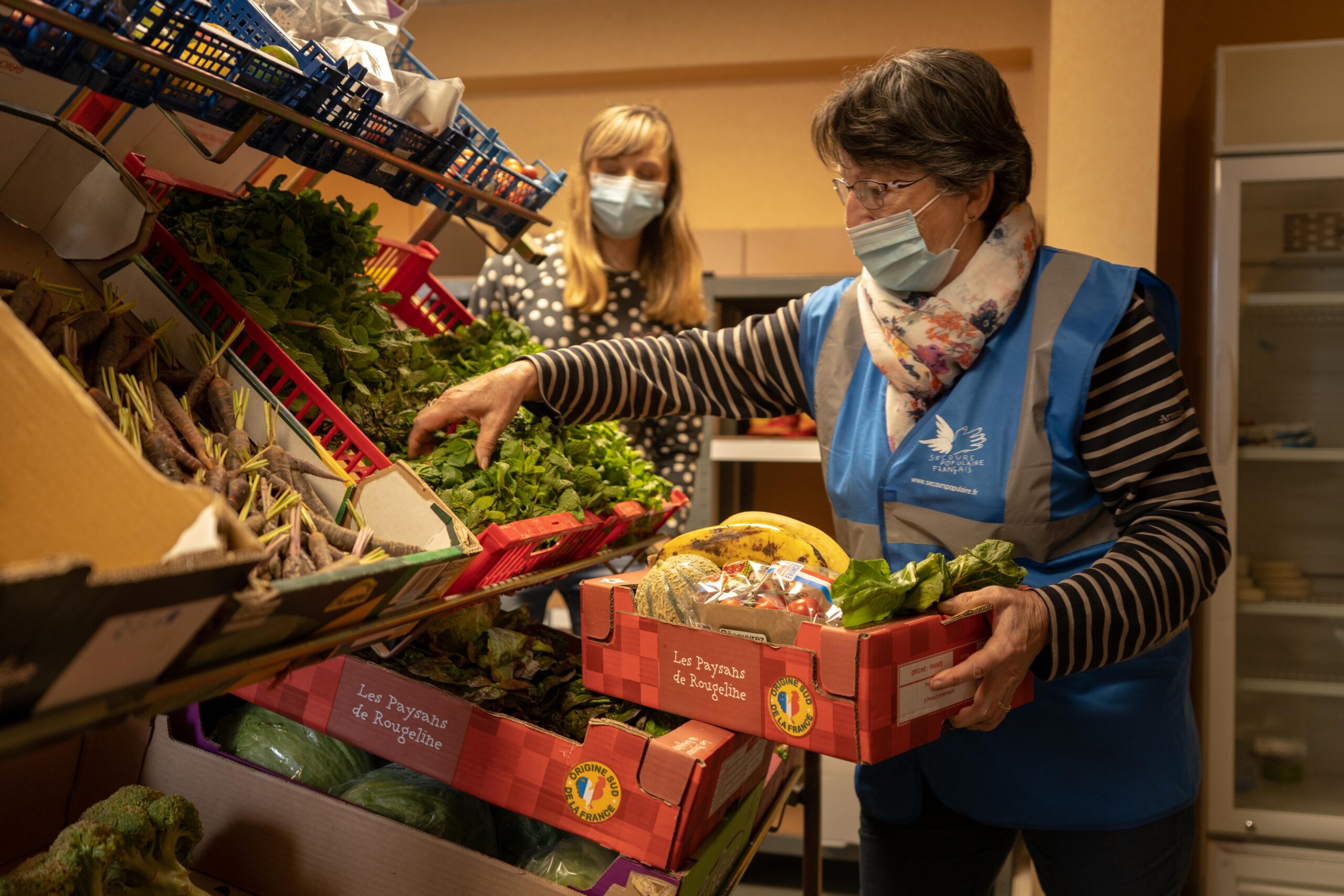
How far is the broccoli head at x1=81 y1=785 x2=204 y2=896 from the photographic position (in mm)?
1167

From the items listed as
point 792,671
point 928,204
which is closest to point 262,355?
point 792,671

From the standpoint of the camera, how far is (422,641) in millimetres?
1543

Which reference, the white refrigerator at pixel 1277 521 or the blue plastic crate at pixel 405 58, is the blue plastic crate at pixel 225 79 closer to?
the blue plastic crate at pixel 405 58

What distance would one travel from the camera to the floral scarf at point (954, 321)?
1.45 m

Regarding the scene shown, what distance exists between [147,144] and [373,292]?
0.45 m

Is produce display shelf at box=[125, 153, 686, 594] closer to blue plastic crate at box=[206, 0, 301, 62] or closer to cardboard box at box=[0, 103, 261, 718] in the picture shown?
blue plastic crate at box=[206, 0, 301, 62]

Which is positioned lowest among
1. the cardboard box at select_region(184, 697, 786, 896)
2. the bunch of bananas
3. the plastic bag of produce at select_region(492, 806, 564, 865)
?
the plastic bag of produce at select_region(492, 806, 564, 865)

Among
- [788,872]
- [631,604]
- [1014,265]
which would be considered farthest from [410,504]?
[788,872]

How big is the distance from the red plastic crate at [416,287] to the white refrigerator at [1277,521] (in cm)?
231

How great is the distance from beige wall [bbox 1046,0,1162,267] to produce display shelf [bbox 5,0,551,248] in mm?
1907

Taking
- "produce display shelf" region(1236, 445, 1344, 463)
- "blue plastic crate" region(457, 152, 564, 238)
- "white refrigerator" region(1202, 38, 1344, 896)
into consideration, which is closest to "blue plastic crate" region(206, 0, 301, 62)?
"blue plastic crate" region(457, 152, 564, 238)

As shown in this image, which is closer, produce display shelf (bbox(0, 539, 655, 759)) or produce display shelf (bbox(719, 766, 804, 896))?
produce display shelf (bbox(0, 539, 655, 759))

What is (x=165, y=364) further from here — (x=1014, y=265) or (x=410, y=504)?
(x=1014, y=265)

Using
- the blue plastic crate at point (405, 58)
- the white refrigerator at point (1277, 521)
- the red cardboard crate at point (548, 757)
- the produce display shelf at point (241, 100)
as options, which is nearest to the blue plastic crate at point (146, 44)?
the produce display shelf at point (241, 100)
